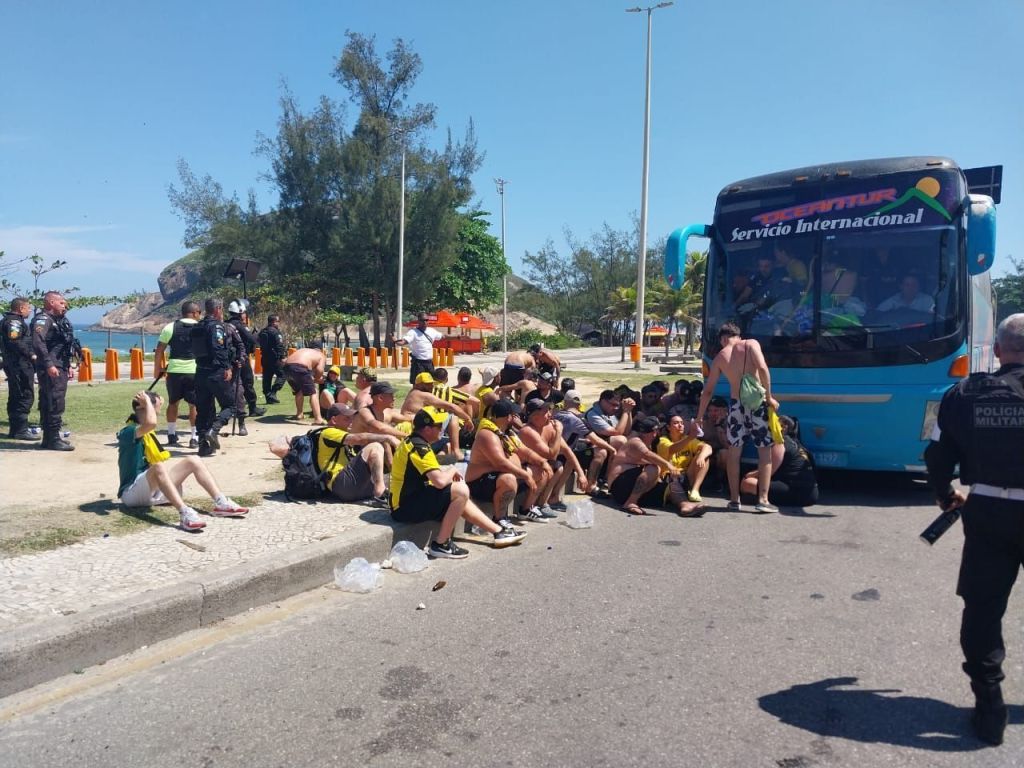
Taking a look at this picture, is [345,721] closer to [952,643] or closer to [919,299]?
[952,643]

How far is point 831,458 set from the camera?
27.1 ft

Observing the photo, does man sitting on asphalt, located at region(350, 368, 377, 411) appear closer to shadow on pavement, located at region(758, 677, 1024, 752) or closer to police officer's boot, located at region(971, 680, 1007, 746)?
shadow on pavement, located at region(758, 677, 1024, 752)

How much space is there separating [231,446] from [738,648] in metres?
7.20

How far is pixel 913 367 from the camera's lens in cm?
778

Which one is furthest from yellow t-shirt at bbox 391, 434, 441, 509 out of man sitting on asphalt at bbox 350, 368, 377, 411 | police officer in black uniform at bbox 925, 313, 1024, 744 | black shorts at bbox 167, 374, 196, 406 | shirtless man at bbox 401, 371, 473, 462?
black shorts at bbox 167, 374, 196, 406

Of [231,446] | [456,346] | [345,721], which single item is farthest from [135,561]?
[456,346]

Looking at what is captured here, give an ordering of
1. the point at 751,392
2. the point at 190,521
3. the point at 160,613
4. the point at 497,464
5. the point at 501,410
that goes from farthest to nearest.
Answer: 1. the point at 751,392
2. the point at 497,464
3. the point at 501,410
4. the point at 190,521
5. the point at 160,613

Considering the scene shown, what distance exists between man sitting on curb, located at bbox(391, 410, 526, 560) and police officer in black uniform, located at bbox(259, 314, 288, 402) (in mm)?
6786

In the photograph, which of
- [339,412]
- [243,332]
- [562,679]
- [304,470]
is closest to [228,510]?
[304,470]

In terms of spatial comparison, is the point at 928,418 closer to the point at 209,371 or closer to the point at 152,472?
the point at 152,472

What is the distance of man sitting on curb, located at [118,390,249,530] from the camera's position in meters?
6.10

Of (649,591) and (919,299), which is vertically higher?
(919,299)

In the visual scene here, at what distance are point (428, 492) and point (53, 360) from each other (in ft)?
17.2

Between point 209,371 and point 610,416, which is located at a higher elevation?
point 209,371
